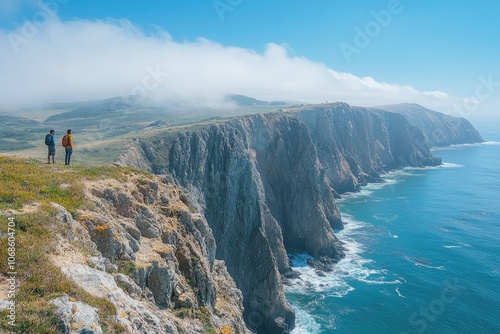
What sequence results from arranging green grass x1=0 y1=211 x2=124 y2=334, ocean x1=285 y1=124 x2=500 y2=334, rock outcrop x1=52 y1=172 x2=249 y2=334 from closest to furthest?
green grass x1=0 y1=211 x2=124 y2=334
rock outcrop x1=52 y1=172 x2=249 y2=334
ocean x1=285 y1=124 x2=500 y2=334

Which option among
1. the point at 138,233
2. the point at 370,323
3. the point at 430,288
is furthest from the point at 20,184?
the point at 430,288

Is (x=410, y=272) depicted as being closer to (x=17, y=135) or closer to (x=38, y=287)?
(x=38, y=287)

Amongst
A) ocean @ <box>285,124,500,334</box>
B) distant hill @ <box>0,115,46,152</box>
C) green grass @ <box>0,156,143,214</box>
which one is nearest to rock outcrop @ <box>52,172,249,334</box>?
green grass @ <box>0,156,143,214</box>

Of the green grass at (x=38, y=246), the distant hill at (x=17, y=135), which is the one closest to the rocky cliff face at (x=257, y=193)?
the distant hill at (x=17, y=135)

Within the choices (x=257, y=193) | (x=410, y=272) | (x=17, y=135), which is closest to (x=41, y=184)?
(x=257, y=193)

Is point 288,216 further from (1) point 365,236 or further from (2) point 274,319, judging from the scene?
(2) point 274,319

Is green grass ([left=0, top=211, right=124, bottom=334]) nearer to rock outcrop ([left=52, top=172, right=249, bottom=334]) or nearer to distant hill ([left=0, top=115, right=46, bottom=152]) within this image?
rock outcrop ([left=52, top=172, right=249, bottom=334])
